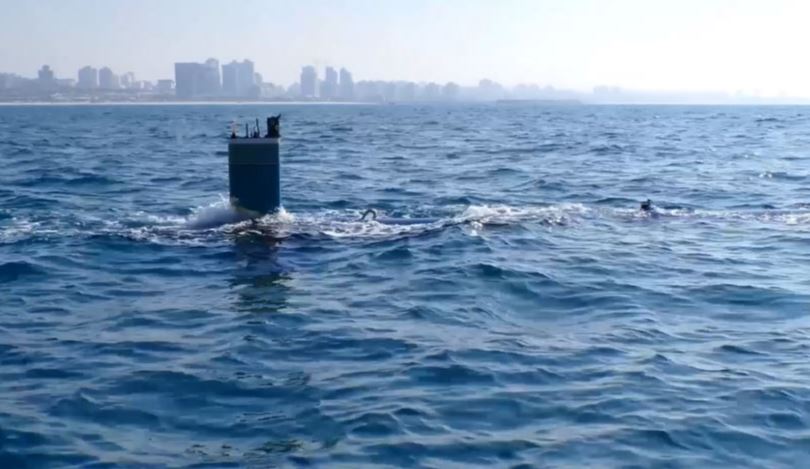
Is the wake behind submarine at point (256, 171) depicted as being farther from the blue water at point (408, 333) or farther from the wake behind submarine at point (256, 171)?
the blue water at point (408, 333)

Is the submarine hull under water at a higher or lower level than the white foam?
higher

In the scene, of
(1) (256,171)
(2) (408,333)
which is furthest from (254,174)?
(2) (408,333)

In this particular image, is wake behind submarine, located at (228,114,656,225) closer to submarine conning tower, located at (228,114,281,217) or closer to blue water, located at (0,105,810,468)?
submarine conning tower, located at (228,114,281,217)

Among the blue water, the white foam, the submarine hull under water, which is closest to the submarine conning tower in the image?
the submarine hull under water

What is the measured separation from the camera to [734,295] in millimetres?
17172

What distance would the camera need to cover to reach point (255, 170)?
2367 cm

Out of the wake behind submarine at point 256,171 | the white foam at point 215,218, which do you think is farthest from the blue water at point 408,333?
the wake behind submarine at point 256,171

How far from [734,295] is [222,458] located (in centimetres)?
997

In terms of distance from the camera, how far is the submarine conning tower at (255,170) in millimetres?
23312

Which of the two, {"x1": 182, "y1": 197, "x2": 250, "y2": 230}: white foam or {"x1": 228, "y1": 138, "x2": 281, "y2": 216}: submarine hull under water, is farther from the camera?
{"x1": 182, "y1": 197, "x2": 250, "y2": 230}: white foam

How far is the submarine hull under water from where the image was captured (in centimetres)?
2331

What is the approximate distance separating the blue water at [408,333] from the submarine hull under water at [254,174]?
0.72 metres

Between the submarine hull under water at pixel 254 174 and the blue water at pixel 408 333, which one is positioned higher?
the submarine hull under water at pixel 254 174

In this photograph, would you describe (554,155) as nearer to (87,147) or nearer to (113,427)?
(87,147)
